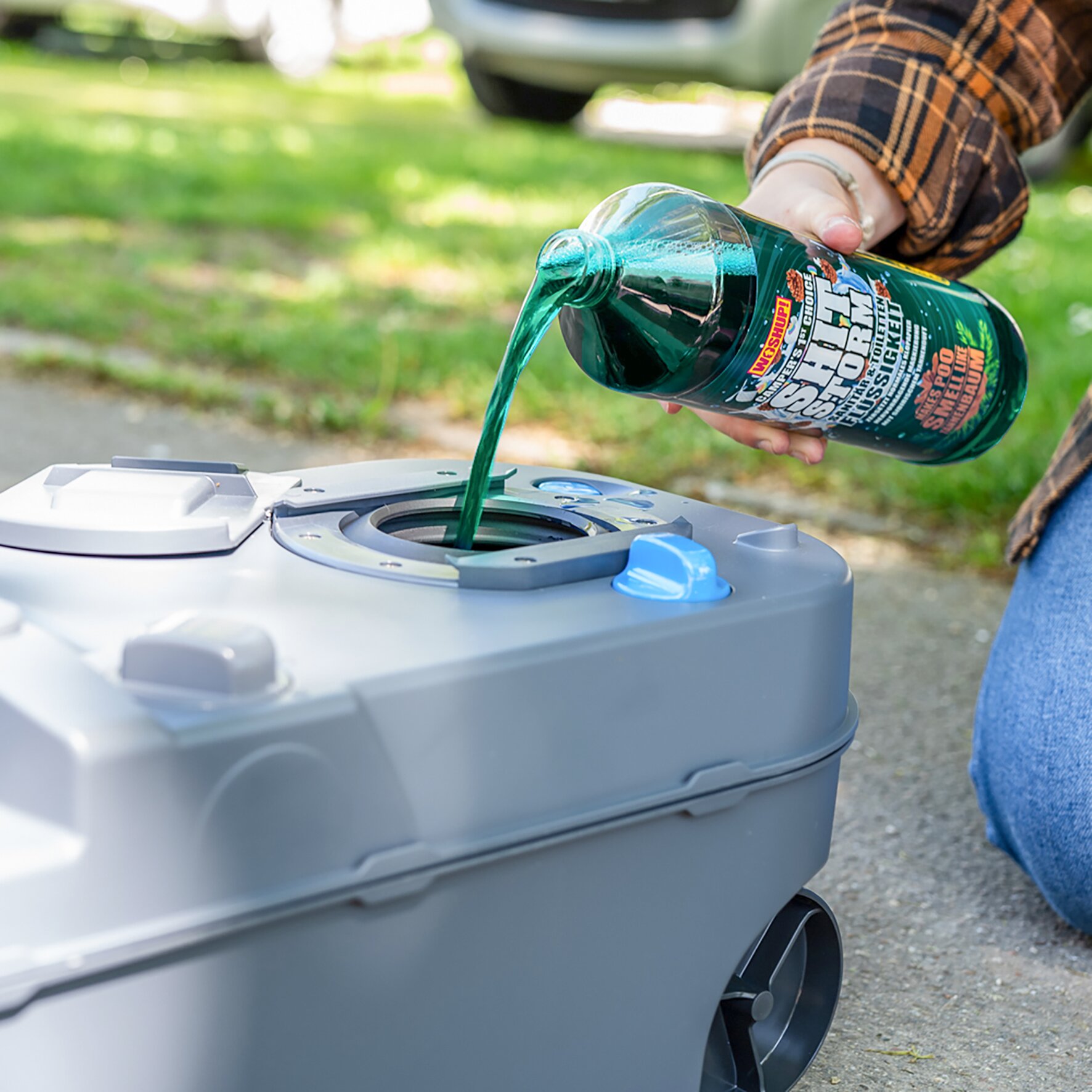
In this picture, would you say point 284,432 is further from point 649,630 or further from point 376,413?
point 649,630

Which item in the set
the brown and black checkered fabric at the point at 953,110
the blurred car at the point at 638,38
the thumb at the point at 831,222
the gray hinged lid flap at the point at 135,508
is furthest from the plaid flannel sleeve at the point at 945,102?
the blurred car at the point at 638,38

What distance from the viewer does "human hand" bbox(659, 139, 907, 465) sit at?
1271 millimetres

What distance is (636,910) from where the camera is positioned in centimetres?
95

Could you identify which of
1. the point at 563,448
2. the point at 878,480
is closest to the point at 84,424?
the point at 563,448

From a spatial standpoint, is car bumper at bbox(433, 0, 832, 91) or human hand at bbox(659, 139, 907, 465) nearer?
human hand at bbox(659, 139, 907, 465)

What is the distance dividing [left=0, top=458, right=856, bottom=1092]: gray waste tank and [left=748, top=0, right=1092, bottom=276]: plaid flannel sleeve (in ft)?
1.71

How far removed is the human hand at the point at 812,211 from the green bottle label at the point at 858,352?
3 cm

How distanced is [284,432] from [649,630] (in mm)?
1847

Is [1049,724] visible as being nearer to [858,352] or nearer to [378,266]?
[858,352]

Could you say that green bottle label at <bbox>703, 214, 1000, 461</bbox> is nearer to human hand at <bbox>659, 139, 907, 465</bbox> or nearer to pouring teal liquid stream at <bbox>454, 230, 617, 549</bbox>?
human hand at <bbox>659, 139, 907, 465</bbox>

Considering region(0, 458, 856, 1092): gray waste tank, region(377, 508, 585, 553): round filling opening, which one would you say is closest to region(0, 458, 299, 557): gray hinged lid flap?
region(0, 458, 856, 1092): gray waste tank

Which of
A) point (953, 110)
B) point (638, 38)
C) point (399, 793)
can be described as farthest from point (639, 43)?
point (399, 793)

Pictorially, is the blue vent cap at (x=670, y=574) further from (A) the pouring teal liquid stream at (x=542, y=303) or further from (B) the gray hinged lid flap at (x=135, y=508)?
(B) the gray hinged lid flap at (x=135, y=508)

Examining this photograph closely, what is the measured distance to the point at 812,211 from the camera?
1299mm
